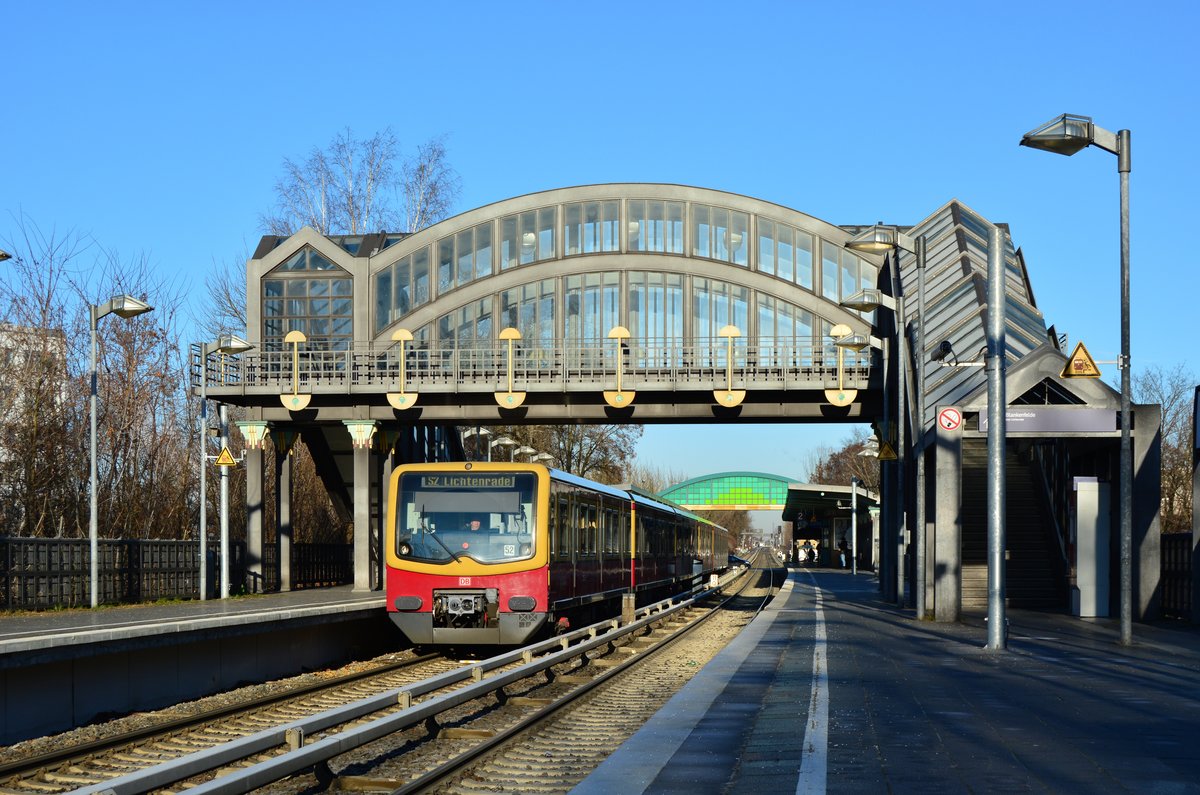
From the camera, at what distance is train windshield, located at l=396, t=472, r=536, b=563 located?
21.3 meters

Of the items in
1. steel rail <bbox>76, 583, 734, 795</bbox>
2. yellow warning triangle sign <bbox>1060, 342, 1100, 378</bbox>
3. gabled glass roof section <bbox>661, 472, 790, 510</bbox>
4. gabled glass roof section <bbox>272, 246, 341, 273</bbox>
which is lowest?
gabled glass roof section <bbox>661, 472, 790, 510</bbox>

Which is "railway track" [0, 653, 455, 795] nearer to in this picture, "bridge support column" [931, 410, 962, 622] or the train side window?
the train side window

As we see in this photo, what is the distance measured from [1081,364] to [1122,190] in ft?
8.49

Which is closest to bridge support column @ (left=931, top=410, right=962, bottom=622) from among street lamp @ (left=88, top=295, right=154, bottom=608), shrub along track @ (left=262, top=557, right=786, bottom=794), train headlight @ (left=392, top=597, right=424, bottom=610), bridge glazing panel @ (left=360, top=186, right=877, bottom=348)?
shrub along track @ (left=262, top=557, right=786, bottom=794)

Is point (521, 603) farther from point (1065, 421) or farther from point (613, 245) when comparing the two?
point (613, 245)

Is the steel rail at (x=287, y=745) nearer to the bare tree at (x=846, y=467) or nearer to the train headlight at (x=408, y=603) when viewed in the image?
the train headlight at (x=408, y=603)

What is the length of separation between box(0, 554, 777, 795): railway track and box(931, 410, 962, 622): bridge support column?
9.37 metres

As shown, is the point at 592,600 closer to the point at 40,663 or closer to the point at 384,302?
the point at 40,663

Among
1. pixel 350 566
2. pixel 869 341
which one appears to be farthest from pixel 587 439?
pixel 869 341

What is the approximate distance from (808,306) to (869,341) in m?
10.3

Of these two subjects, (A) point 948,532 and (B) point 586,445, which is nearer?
(A) point 948,532

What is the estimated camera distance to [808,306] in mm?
45000

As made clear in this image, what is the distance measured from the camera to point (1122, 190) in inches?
784

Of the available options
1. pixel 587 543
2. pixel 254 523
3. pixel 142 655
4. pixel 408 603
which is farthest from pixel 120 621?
pixel 254 523
